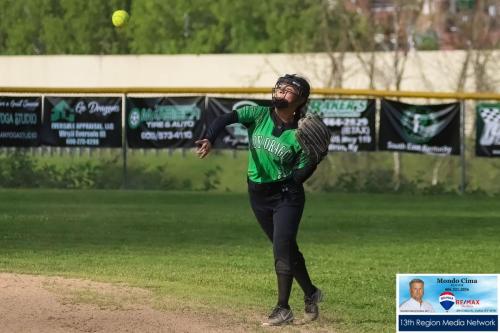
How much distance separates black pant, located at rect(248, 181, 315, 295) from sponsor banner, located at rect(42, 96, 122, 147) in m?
14.5

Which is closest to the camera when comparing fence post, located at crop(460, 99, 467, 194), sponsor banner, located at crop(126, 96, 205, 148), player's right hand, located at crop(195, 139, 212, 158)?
player's right hand, located at crop(195, 139, 212, 158)

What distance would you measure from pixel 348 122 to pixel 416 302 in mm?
15149

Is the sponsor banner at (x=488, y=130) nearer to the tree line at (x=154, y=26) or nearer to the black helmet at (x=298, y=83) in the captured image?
the black helmet at (x=298, y=83)

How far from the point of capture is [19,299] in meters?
9.48

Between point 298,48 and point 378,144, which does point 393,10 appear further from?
point 378,144

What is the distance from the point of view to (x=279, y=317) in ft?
29.9

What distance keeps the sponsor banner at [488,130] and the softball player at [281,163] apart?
1442 centimetres

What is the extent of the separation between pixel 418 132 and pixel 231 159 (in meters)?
5.08

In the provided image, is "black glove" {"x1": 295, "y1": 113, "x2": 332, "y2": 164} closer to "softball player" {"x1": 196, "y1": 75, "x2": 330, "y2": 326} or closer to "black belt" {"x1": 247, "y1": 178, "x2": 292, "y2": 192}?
"softball player" {"x1": 196, "y1": 75, "x2": 330, "y2": 326}

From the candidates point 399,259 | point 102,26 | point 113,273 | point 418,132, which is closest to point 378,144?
point 418,132

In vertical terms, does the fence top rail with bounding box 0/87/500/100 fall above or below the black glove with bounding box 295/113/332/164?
above

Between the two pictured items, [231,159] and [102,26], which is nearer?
[231,159]

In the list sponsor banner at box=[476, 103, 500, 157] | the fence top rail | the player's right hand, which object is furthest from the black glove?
sponsor banner at box=[476, 103, 500, 157]

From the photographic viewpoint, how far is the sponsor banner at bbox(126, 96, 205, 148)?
76.6 ft
